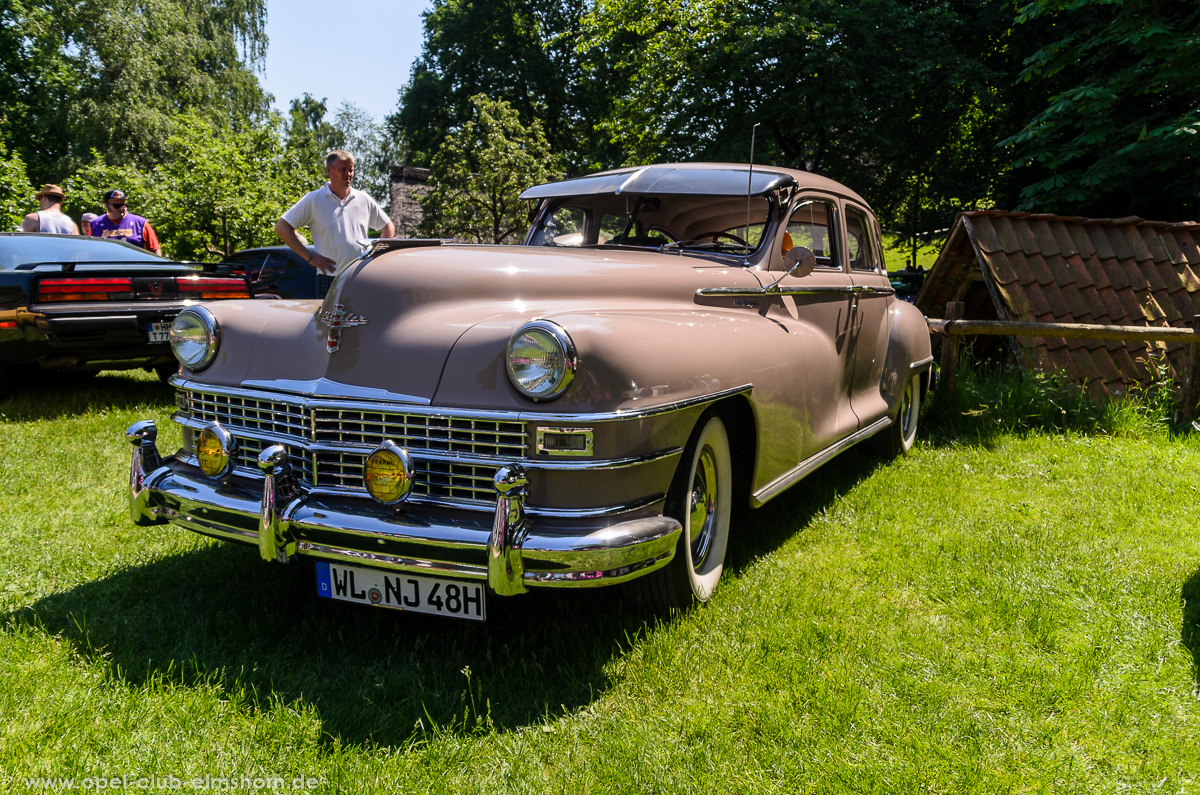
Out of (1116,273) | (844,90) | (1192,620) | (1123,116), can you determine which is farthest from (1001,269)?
(844,90)

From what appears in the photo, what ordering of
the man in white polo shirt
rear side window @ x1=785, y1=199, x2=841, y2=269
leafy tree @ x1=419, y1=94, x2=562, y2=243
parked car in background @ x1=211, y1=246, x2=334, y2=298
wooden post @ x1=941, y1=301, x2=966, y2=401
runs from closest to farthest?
rear side window @ x1=785, y1=199, x2=841, y2=269, the man in white polo shirt, wooden post @ x1=941, y1=301, x2=966, y2=401, parked car in background @ x1=211, y1=246, x2=334, y2=298, leafy tree @ x1=419, y1=94, x2=562, y2=243

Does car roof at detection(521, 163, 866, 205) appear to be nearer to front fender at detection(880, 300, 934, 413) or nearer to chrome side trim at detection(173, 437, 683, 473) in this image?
front fender at detection(880, 300, 934, 413)

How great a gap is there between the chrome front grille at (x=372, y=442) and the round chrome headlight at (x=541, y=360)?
0.13m

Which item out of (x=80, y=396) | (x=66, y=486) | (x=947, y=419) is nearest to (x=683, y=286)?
(x=66, y=486)

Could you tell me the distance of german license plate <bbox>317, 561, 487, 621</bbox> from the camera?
249 centimetres

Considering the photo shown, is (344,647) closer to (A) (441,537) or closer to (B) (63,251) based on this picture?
(A) (441,537)

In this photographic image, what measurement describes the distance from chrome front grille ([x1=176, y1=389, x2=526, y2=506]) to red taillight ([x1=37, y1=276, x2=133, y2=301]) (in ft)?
13.1

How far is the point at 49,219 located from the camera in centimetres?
804

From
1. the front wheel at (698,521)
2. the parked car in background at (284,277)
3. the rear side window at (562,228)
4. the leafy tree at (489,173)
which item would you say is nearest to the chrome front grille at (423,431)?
the front wheel at (698,521)

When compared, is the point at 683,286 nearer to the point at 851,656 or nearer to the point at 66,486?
the point at 851,656

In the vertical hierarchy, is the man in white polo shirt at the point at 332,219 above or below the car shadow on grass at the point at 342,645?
above

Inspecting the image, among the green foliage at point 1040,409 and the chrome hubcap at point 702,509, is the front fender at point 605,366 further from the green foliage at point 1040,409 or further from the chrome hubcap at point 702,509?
the green foliage at point 1040,409

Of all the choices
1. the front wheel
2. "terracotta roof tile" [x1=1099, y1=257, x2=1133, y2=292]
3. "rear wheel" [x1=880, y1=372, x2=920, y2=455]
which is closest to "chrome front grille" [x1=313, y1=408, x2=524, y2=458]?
the front wheel

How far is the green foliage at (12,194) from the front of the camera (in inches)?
550
